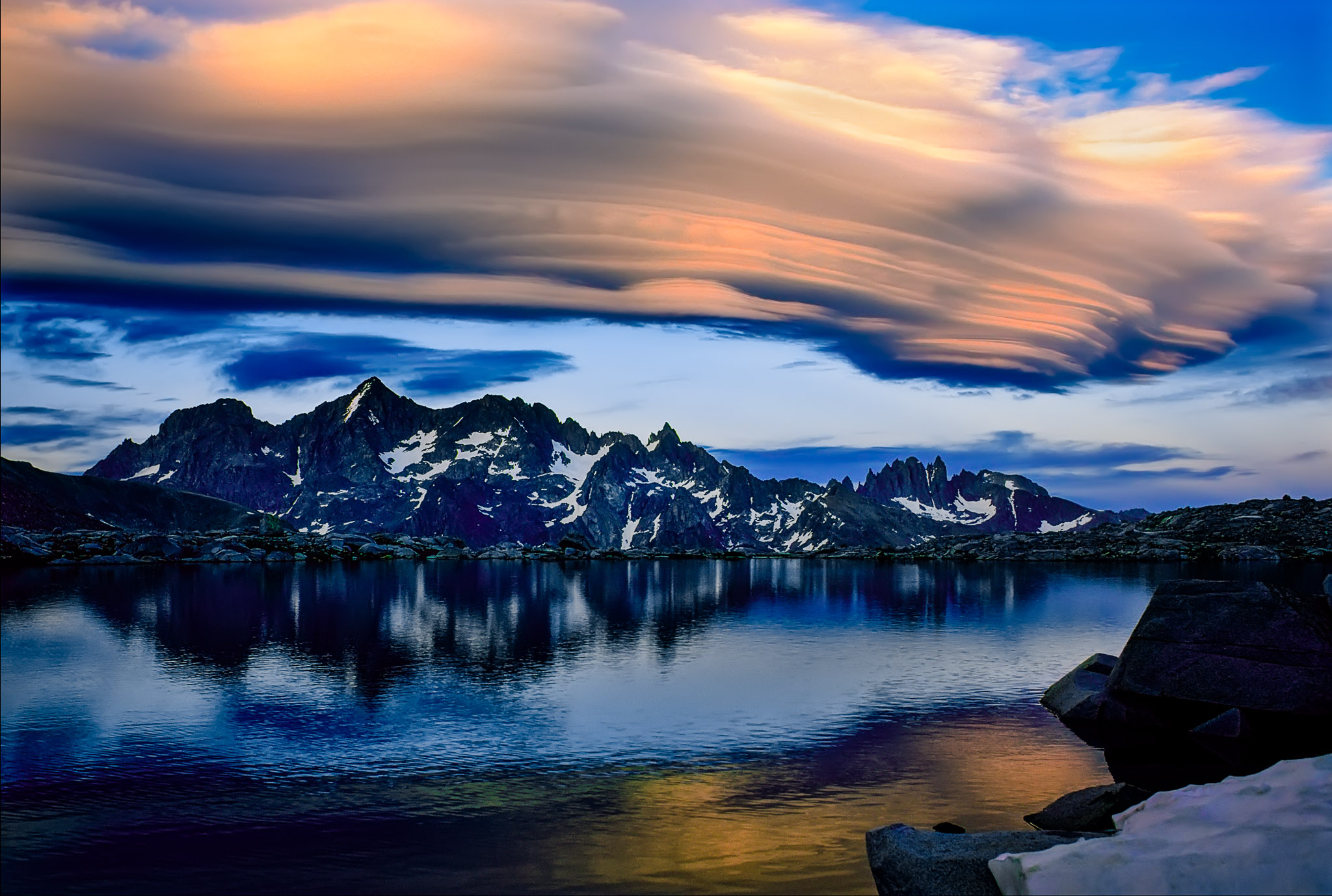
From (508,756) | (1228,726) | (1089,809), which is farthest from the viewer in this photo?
(1228,726)

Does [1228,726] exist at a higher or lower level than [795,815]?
higher

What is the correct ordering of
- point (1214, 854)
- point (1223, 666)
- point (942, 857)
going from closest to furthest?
point (1214, 854)
point (942, 857)
point (1223, 666)

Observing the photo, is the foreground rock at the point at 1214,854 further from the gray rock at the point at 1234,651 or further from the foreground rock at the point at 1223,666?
the gray rock at the point at 1234,651

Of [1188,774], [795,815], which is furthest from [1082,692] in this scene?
[795,815]

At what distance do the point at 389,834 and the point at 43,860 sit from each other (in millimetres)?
11123

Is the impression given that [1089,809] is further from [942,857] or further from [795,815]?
[942,857]

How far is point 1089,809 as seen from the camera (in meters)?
33.4

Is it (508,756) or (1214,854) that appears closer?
(1214,854)

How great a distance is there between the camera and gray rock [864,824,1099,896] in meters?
24.3

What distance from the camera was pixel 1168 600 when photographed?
5491 centimetres

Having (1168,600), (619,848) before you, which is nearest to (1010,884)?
(619,848)

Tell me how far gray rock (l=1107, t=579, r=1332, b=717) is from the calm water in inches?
236

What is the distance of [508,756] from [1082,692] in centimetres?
3247

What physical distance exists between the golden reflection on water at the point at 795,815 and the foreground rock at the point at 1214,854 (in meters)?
8.16
